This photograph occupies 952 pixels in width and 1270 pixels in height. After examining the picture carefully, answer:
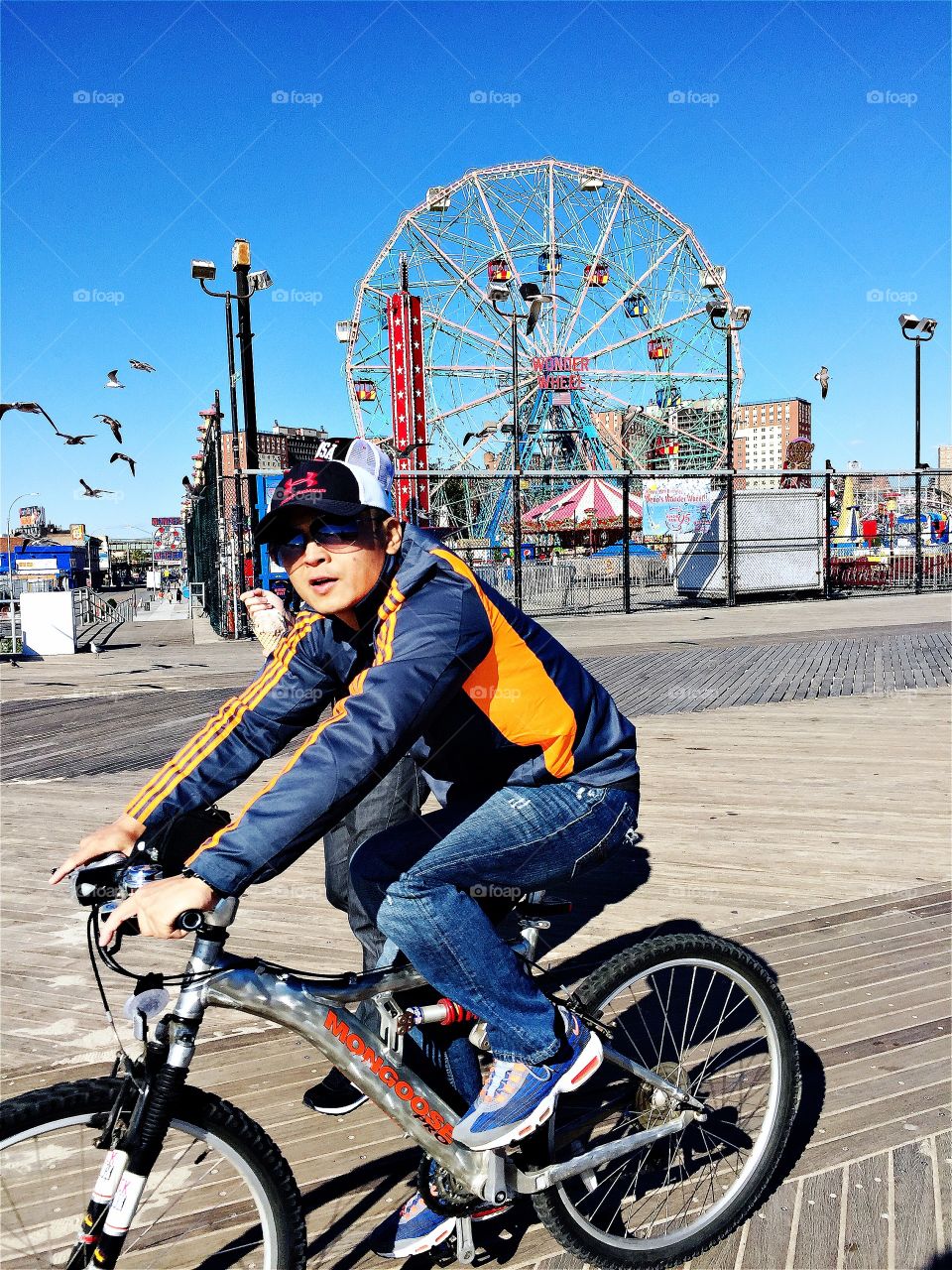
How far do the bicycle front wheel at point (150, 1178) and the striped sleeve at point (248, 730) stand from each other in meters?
0.60

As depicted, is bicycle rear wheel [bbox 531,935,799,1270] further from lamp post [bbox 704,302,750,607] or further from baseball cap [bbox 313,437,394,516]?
lamp post [bbox 704,302,750,607]

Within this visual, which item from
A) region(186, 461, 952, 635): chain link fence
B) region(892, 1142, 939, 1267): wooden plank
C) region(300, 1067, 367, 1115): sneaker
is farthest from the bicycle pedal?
region(186, 461, 952, 635): chain link fence

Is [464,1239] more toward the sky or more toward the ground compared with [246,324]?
more toward the ground

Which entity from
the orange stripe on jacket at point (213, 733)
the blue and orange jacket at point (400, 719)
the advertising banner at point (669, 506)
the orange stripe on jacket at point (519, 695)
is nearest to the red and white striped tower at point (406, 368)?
the advertising banner at point (669, 506)

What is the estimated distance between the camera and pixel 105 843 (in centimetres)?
209

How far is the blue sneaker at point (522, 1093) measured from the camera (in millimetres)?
2223

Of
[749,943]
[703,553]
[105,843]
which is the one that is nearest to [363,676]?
[105,843]

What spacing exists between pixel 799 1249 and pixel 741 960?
27.9 inches

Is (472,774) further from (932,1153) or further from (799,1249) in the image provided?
(932,1153)

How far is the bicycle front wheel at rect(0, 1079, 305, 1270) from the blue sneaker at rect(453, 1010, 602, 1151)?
42cm

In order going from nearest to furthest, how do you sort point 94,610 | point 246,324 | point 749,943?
point 749,943
point 246,324
point 94,610

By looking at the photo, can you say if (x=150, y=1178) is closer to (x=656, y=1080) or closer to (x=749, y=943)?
(x=656, y=1080)

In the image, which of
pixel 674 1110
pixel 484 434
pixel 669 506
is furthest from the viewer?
pixel 484 434

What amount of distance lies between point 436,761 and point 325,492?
2.19ft
